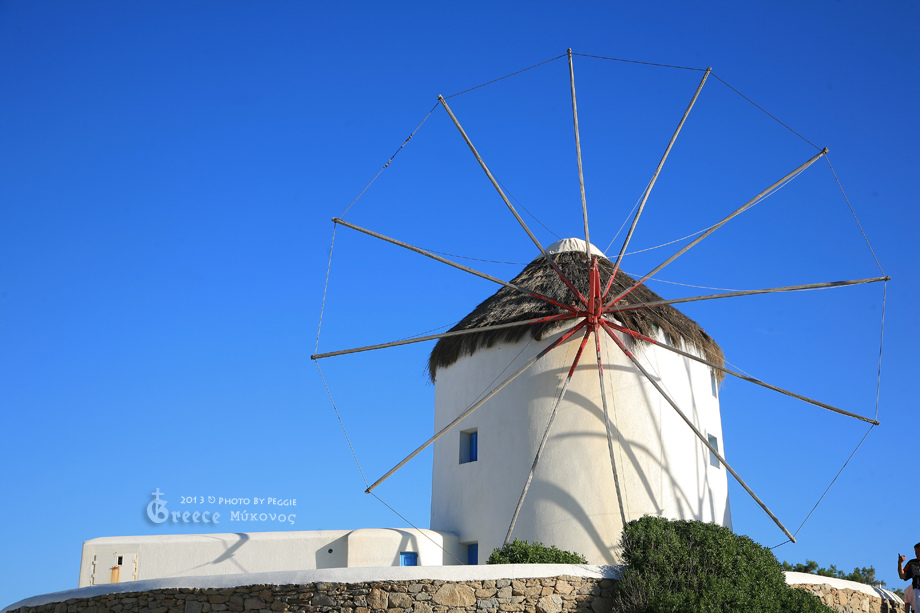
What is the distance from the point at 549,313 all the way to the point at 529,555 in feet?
16.6

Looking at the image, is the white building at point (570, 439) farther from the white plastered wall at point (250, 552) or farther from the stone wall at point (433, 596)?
the stone wall at point (433, 596)

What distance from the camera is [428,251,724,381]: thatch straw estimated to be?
1731 centimetres

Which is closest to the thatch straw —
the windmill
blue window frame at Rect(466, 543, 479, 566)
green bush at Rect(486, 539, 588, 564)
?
the windmill

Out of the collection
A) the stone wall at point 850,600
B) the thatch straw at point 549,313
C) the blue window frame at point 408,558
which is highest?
the thatch straw at point 549,313

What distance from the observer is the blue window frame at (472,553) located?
1684 cm

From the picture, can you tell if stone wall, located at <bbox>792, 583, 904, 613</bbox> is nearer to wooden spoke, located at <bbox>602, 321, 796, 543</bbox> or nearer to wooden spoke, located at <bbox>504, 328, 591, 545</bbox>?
wooden spoke, located at <bbox>602, 321, 796, 543</bbox>

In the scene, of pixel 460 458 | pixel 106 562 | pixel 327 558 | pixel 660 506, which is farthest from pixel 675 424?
pixel 106 562

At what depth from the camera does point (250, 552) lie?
16.6 meters

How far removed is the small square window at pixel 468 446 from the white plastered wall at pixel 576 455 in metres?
0.14

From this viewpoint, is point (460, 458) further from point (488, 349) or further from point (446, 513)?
point (488, 349)

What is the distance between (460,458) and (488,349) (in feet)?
7.57

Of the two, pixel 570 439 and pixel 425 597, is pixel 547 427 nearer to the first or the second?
pixel 570 439

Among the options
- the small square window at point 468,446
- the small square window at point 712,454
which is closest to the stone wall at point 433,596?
the small square window at point 468,446

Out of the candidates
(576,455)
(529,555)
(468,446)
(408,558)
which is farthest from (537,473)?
(408,558)
